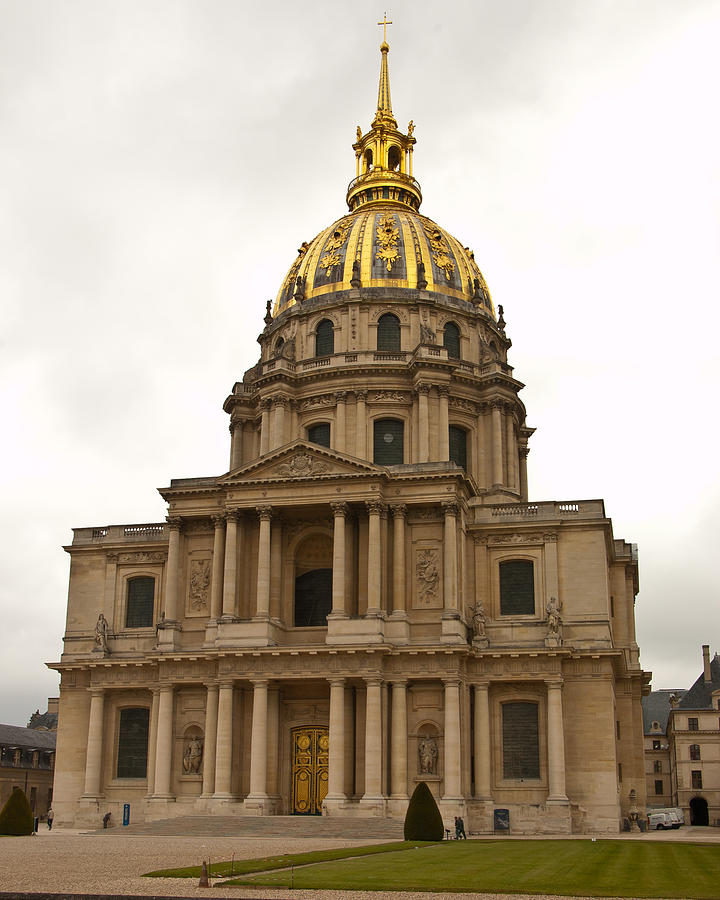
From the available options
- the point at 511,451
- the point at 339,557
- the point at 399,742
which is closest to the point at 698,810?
the point at 511,451

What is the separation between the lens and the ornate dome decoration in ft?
229

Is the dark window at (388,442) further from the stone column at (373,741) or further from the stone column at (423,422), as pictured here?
the stone column at (373,741)

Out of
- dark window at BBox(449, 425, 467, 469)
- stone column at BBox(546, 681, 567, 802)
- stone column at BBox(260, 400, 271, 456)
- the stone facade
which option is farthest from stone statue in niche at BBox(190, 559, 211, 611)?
stone column at BBox(546, 681, 567, 802)

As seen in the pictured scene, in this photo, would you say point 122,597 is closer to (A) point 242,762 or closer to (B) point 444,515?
(A) point 242,762

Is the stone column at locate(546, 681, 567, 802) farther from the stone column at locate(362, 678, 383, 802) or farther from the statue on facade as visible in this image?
the statue on facade

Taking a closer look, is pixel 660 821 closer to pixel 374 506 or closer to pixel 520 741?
pixel 520 741

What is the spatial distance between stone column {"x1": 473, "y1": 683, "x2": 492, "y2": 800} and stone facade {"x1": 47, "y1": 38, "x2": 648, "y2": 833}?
7 centimetres

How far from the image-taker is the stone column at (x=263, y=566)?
173 feet

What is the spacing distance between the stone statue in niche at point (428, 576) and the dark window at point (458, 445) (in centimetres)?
1284

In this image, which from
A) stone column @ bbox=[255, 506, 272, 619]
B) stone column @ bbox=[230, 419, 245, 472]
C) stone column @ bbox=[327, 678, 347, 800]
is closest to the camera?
stone column @ bbox=[327, 678, 347, 800]

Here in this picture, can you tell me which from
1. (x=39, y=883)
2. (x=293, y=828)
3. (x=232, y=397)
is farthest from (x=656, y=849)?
(x=232, y=397)

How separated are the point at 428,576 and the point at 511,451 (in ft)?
54.1

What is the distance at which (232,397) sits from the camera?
71062mm

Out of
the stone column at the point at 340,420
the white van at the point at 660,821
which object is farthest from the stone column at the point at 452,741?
the white van at the point at 660,821
